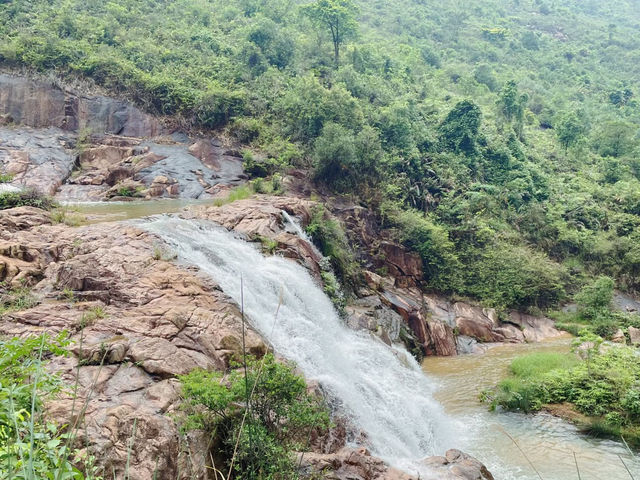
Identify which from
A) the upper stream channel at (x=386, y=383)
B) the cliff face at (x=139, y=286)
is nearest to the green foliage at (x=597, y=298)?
the cliff face at (x=139, y=286)

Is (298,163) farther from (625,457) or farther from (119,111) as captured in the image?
(625,457)

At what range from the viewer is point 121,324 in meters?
8.23

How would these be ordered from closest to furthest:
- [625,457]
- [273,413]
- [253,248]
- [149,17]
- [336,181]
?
1. [273,413]
2. [625,457]
3. [253,248]
4. [336,181]
5. [149,17]

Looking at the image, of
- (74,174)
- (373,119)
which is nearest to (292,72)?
(373,119)

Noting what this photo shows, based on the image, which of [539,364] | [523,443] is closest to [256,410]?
[523,443]

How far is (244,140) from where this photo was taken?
933 inches

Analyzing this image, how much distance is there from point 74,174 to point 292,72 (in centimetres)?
1560

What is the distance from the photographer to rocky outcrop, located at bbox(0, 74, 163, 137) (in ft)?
71.7

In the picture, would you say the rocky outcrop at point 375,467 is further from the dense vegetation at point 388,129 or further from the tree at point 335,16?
the tree at point 335,16

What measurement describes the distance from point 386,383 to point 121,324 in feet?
21.5

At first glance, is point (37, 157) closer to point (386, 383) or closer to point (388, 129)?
point (388, 129)

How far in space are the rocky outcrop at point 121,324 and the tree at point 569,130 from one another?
31904mm

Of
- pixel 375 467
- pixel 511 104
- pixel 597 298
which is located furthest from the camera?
pixel 511 104

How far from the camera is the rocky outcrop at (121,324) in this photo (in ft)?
19.5
